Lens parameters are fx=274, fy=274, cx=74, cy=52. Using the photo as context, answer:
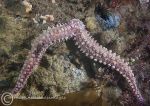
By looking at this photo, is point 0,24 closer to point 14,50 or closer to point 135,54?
point 14,50

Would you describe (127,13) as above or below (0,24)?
above

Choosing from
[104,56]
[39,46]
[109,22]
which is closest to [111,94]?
[104,56]

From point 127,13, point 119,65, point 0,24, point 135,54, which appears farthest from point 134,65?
point 0,24

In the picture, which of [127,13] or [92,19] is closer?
[92,19]

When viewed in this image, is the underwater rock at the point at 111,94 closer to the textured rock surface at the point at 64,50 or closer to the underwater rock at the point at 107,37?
the textured rock surface at the point at 64,50

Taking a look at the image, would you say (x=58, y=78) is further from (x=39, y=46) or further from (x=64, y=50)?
(x=39, y=46)

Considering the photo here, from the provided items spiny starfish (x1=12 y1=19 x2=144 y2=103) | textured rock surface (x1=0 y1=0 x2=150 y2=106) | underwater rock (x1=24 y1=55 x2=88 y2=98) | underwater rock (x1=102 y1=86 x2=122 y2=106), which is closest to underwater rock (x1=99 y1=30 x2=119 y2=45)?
textured rock surface (x1=0 y1=0 x2=150 y2=106)

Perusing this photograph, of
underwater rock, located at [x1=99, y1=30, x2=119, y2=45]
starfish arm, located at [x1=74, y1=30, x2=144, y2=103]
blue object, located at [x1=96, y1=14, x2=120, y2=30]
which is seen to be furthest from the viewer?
blue object, located at [x1=96, y1=14, x2=120, y2=30]

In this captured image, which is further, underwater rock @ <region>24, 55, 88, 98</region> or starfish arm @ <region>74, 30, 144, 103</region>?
starfish arm @ <region>74, 30, 144, 103</region>

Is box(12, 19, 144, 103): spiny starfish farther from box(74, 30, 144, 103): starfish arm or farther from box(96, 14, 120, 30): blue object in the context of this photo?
box(96, 14, 120, 30): blue object
